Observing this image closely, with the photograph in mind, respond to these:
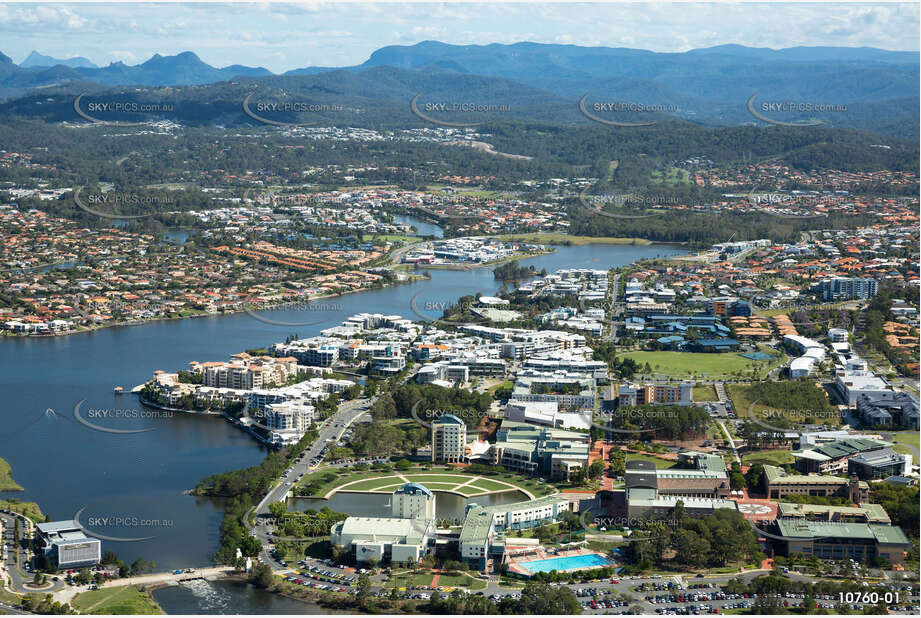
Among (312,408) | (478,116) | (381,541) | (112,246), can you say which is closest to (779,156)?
(478,116)

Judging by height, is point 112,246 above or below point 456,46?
below

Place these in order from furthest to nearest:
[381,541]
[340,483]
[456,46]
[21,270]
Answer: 1. [456,46]
2. [21,270]
3. [340,483]
4. [381,541]

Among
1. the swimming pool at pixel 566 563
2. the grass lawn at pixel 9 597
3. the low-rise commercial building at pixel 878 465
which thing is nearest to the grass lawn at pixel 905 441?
the low-rise commercial building at pixel 878 465

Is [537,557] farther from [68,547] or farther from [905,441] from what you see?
[905,441]

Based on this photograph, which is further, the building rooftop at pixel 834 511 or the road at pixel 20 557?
the building rooftop at pixel 834 511

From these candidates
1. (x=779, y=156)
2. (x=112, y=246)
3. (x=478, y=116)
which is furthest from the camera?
(x=478, y=116)

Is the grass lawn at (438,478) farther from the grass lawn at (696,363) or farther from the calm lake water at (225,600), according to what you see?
the grass lawn at (696,363)

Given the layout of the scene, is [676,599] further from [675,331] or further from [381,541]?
[675,331]
